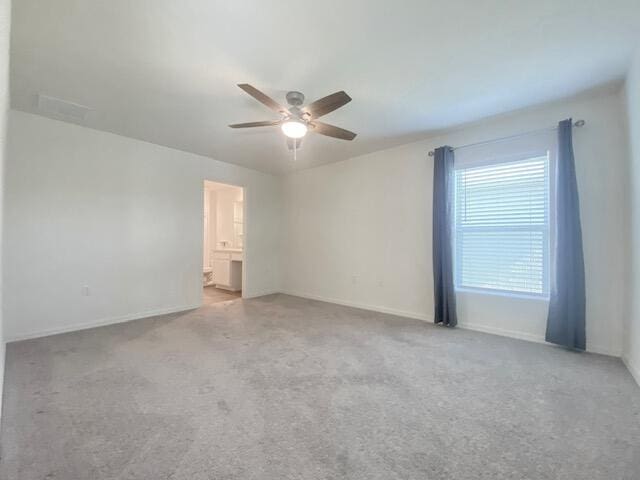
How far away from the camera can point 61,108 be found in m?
3.02

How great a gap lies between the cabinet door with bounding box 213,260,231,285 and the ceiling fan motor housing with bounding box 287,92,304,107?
4375 millimetres

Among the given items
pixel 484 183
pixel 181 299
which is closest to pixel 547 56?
pixel 484 183

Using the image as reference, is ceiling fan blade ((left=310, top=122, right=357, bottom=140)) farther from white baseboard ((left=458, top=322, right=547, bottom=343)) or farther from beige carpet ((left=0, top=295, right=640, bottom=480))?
white baseboard ((left=458, top=322, right=547, bottom=343))

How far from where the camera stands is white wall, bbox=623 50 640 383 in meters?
2.28

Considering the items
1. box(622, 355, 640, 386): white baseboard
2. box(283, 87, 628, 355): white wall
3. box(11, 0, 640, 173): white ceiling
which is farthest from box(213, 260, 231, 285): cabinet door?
box(622, 355, 640, 386): white baseboard

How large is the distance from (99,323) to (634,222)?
570 centimetres

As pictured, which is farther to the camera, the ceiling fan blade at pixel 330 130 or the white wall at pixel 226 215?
the white wall at pixel 226 215

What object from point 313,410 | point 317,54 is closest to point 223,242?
point 317,54

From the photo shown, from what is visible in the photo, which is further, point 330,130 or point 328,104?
point 330,130

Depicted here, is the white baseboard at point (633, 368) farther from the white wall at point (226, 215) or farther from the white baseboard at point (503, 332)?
the white wall at point (226, 215)

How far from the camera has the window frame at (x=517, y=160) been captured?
10.0 ft

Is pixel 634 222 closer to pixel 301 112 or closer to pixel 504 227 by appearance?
pixel 504 227

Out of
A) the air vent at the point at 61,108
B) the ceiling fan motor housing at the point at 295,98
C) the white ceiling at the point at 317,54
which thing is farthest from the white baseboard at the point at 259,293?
the ceiling fan motor housing at the point at 295,98

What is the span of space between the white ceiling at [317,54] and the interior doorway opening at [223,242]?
329 centimetres
